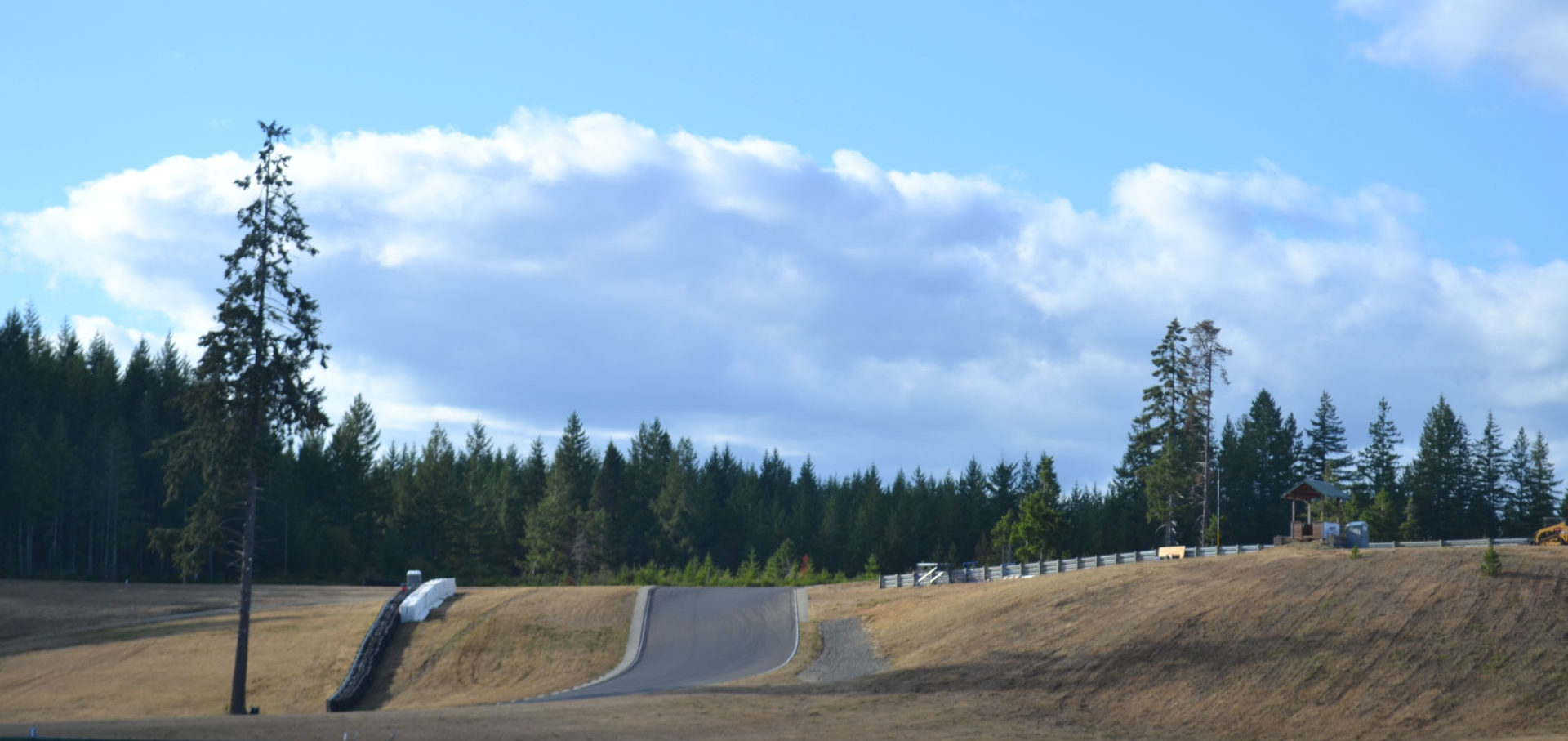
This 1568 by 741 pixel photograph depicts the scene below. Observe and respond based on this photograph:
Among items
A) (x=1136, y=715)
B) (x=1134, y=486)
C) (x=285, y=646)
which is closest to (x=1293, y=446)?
(x=1134, y=486)

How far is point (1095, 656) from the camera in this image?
123 ft

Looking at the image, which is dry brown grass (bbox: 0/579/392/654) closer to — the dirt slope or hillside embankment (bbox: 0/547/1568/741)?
hillside embankment (bbox: 0/547/1568/741)

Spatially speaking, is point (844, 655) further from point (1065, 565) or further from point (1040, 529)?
point (1040, 529)

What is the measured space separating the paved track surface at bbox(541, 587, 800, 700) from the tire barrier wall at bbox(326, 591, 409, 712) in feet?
29.1

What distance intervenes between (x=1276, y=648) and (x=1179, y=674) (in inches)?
131

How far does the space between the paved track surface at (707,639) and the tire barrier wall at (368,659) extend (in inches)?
349

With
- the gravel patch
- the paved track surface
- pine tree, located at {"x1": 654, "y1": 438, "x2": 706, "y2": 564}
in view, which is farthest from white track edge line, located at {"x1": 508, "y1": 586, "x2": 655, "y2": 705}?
pine tree, located at {"x1": 654, "y1": 438, "x2": 706, "y2": 564}

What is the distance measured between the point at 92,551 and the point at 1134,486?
93.6 m

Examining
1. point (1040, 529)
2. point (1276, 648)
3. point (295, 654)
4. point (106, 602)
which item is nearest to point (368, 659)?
point (295, 654)

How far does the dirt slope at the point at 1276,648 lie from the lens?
3092cm

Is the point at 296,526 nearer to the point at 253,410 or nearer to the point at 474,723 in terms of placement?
the point at 253,410

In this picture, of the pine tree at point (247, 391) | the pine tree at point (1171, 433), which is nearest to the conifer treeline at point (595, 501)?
the pine tree at point (1171, 433)

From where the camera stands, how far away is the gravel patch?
40.4 meters

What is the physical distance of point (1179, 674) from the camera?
1378 inches
